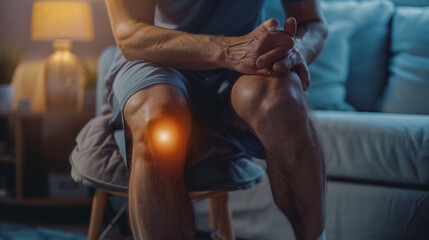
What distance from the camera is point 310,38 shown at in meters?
0.97

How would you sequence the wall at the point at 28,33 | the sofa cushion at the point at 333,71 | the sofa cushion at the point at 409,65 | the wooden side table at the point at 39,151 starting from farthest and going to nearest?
the wall at the point at 28,33 < the wooden side table at the point at 39,151 < the sofa cushion at the point at 333,71 < the sofa cushion at the point at 409,65

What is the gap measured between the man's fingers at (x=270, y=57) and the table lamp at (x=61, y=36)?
59.3 inches

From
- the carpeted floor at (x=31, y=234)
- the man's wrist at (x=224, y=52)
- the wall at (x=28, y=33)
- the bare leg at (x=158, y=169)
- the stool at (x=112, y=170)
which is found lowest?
the carpeted floor at (x=31, y=234)

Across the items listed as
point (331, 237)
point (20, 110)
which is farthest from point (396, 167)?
point (20, 110)

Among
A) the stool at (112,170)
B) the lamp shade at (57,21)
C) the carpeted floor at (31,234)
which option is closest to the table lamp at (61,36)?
the lamp shade at (57,21)

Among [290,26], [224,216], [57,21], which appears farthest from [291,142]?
[57,21]

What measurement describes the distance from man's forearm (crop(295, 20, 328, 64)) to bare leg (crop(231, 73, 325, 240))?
7.9 inches

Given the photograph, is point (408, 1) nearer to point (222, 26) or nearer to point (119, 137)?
point (222, 26)

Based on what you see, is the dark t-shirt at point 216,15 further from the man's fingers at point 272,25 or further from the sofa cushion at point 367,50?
the sofa cushion at point 367,50

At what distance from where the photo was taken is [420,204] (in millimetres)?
1257

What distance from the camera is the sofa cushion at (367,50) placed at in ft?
5.57

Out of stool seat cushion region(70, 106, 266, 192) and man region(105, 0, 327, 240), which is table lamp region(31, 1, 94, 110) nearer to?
stool seat cushion region(70, 106, 266, 192)

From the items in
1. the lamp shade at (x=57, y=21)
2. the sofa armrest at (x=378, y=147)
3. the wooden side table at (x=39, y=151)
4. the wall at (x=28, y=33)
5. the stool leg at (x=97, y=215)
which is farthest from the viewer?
the wall at (x=28, y=33)

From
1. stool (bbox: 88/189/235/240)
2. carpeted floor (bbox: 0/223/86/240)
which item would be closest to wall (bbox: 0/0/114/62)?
carpeted floor (bbox: 0/223/86/240)
